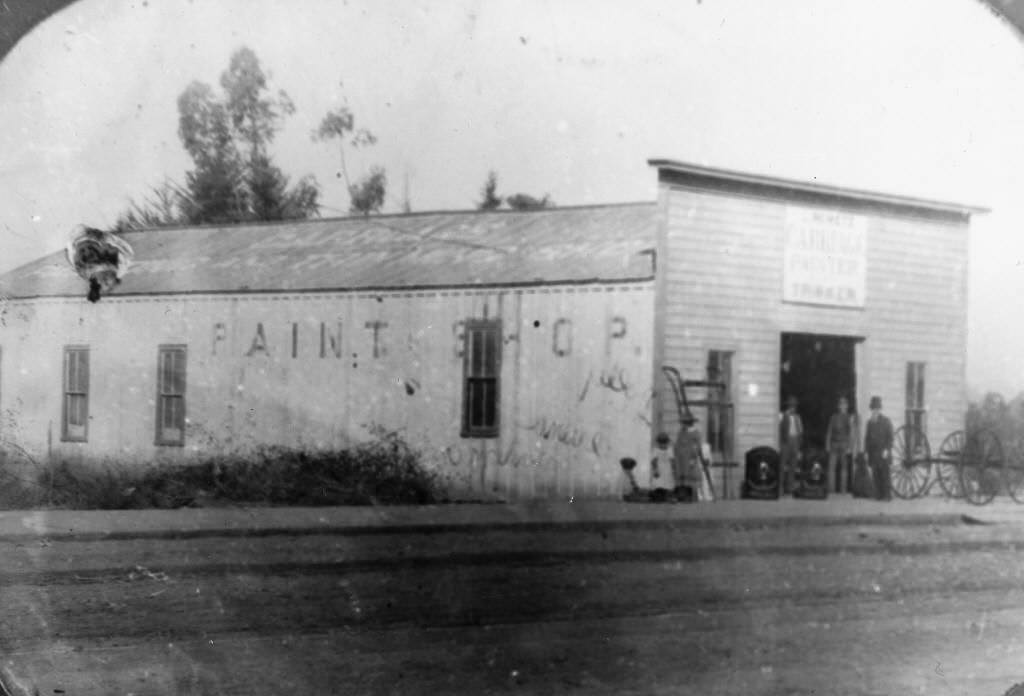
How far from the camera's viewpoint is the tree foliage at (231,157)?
1.61 meters

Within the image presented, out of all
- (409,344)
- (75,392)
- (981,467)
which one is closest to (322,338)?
(409,344)

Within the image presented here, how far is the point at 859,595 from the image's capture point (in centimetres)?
179

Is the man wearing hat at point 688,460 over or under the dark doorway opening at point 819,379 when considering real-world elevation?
under

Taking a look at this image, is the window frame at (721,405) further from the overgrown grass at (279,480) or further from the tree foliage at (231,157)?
the tree foliage at (231,157)

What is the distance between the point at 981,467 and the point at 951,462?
0.06 metres

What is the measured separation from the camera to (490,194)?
1575 mm

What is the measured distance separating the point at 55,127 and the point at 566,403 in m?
0.68

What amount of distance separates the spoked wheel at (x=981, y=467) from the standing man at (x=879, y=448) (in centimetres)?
9

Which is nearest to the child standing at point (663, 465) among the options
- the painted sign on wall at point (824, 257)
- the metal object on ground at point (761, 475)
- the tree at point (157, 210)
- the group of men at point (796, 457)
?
the group of men at point (796, 457)

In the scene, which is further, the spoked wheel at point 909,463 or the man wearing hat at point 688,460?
the spoked wheel at point 909,463

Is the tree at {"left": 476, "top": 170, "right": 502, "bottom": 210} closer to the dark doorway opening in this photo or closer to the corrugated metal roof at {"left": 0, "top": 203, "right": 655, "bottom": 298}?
the corrugated metal roof at {"left": 0, "top": 203, "right": 655, "bottom": 298}

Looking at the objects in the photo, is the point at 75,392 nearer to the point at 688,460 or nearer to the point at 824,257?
the point at 688,460

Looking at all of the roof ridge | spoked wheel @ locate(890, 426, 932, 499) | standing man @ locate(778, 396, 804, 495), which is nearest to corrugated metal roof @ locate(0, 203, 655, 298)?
the roof ridge

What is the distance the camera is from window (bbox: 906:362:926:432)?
1617 mm
